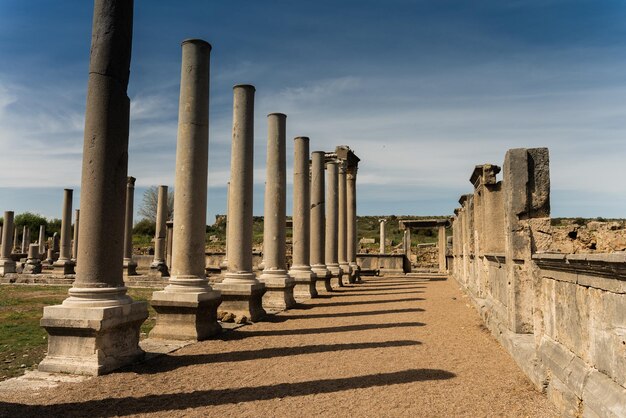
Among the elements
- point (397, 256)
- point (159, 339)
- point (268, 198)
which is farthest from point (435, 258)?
point (159, 339)

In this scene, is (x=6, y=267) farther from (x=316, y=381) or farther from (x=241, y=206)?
(x=316, y=381)

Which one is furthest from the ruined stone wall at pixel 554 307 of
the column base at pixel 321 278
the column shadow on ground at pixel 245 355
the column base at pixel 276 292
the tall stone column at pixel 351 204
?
the tall stone column at pixel 351 204

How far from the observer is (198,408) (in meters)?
5.17

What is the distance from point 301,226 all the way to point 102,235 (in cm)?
1040

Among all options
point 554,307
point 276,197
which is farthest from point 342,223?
point 554,307

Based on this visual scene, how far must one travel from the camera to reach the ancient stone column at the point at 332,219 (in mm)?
21938

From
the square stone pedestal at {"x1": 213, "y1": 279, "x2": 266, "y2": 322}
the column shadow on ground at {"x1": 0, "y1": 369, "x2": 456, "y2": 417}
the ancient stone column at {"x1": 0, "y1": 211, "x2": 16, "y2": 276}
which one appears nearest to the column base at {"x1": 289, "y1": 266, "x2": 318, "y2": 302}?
the square stone pedestal at {"x1": 213, "y1": 279, "x2": 266, "y2": 322}

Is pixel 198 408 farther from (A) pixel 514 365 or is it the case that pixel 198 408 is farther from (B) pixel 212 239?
(B) pixel 212 239

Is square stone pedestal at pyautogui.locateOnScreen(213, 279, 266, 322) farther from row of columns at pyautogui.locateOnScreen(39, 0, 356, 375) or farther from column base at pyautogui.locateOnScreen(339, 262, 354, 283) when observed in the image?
column base at pyautogui.locateOnScreen(339, 262, 354, 283)

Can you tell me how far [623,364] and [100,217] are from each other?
6.28 metres

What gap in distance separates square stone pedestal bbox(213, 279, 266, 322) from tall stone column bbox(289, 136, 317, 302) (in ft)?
17.0

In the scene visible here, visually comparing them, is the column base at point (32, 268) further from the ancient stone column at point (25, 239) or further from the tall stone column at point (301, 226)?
the ancient stone column at point (25, 239)

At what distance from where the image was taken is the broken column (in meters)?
7.30

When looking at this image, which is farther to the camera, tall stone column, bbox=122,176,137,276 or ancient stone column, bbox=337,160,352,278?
tall stone column, bbox=122,176,137,276
